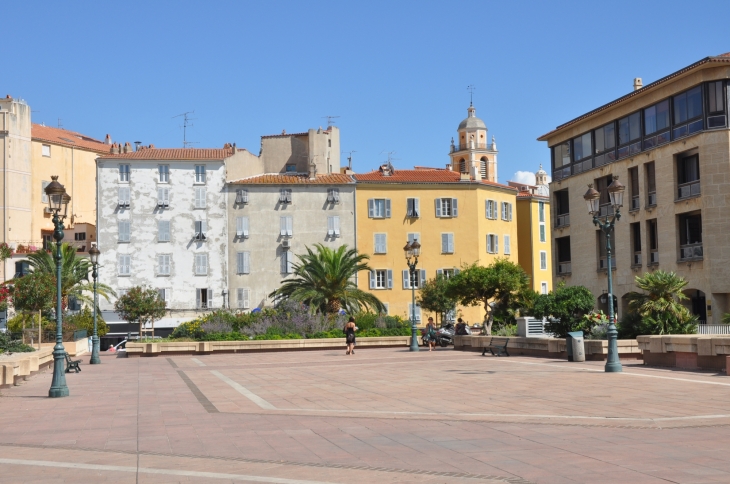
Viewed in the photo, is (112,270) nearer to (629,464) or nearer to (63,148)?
(63,148)

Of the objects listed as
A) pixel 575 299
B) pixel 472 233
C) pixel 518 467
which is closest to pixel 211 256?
pixel 472 233

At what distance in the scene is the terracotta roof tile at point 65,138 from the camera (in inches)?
3105

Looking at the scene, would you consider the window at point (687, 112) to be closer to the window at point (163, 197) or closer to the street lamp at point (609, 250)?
the street lamp at point (609, 250)

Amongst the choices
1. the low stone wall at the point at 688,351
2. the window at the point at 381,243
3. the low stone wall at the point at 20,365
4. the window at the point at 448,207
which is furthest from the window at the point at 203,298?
the low stone wall at the point at 688,351

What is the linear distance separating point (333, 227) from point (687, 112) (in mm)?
33449

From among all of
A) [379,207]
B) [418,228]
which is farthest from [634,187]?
[379,207]

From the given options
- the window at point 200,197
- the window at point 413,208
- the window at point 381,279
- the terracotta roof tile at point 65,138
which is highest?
the terracotta roof tile at point 65,138

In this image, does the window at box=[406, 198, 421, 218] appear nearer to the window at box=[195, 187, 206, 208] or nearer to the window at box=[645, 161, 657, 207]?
the window at box=[195, 187, 206, 208]

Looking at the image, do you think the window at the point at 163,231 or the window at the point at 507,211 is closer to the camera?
the window at the point at 163,231

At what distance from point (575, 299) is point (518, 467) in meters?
22.4

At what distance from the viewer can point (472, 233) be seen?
71250 millimetres

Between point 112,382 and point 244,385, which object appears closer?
point 244,385

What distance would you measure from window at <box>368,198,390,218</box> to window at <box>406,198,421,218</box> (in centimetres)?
152

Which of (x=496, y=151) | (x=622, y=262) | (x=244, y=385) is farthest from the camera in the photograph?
(x=496, y=151)
